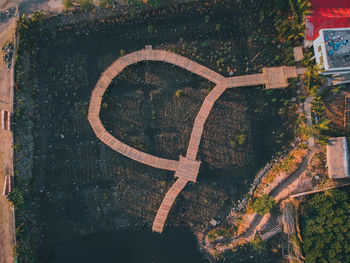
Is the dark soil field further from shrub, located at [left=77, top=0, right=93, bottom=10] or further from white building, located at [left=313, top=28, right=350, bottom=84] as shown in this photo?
white building, located at [left=313, top=28, right=350, bottom=84]

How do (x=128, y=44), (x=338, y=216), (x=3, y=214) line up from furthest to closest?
(x=128, y=44) < (x=3, y=214) < (x=338, y=216)

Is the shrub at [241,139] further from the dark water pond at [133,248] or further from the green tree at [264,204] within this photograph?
the dark water pond at [133,248]

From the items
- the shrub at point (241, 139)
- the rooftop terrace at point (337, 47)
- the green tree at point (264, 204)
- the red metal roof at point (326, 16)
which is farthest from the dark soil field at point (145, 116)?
the rooftop terrace at point (337, 47)

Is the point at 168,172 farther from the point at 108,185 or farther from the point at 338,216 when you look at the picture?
the point at 338,216

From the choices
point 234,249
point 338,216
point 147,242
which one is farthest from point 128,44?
point 338,216

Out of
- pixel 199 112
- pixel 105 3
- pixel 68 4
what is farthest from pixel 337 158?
pixel 68 4

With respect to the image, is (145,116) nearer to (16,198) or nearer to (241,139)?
(241,139)

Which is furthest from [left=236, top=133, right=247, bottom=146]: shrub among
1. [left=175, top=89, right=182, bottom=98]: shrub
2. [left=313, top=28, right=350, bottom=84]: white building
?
[left=313, top=28, right=350, bottom=84]: white building
